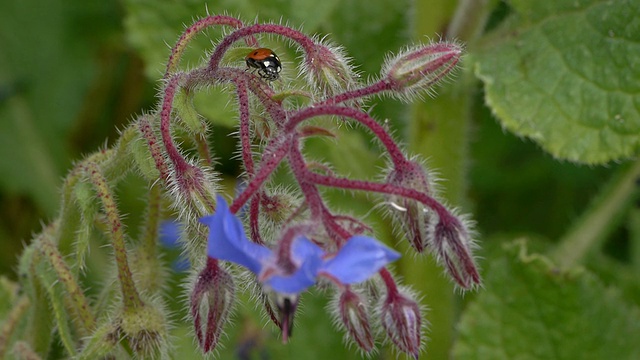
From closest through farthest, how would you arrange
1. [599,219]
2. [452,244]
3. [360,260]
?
[360,260], [452,244], [599,219]

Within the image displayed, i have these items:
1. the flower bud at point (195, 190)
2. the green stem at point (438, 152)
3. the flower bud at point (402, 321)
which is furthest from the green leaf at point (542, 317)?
the flower bud at point (195, 190)

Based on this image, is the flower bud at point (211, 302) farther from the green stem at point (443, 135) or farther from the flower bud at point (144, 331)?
the green stem at point (443, 135)

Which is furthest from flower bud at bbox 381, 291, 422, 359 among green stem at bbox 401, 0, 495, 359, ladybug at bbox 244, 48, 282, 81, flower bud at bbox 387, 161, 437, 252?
green stem at bbox 401, 0, 495, 359

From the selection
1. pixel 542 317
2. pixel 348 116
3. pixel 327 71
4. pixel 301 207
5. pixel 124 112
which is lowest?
pixel 542 317

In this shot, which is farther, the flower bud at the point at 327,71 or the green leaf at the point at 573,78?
the green leaf at the point at 573,78

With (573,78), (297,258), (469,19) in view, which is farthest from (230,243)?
(469,19)

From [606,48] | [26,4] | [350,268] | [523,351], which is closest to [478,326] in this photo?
[523,351]

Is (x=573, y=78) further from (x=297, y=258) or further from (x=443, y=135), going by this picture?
(x=297, y=258)
